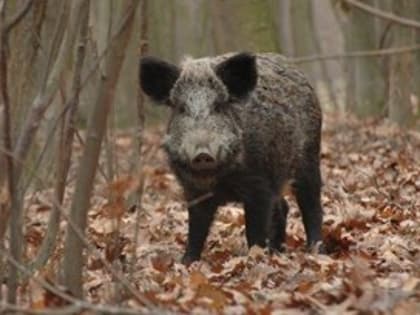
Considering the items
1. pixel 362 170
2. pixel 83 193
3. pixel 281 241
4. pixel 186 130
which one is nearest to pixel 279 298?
pixel 83 193

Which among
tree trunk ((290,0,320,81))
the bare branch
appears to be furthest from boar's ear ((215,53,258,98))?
tree trunk ((290,0,320,81))

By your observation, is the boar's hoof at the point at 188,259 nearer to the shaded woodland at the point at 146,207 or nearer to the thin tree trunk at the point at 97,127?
the shaded woodland at the point at 146,207

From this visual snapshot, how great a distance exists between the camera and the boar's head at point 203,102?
26.5 ft

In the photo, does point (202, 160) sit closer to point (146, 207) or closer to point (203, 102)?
point (203, 102)

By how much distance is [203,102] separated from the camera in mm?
8227

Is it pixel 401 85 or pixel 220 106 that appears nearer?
pixel 220 106

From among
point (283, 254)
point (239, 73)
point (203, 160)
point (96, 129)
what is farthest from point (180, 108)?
point (96, 129)

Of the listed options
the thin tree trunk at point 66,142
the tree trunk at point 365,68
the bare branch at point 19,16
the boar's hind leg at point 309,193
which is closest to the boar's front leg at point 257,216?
the boar's hind leg at point 309,193

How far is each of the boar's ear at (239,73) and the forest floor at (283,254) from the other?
772mm

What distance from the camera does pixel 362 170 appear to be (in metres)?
12.8

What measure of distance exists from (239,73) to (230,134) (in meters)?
0.52

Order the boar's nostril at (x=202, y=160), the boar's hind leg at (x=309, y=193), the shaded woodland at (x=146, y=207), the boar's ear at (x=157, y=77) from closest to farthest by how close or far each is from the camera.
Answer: the shaded woodland at (x=146, y=207) → the boar's nostril at (x=202, y=160) → the boar's ear at (x=157, y=77) → the boar's hind leg at (x=309, y=193)

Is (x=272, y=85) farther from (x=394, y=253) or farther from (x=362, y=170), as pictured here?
(x=362, y=170)

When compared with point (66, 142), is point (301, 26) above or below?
above
